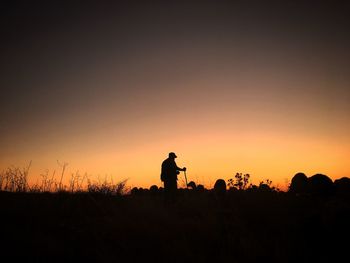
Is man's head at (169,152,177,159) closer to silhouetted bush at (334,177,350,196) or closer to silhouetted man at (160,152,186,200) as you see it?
silhouetted man at (160,152,186,200)

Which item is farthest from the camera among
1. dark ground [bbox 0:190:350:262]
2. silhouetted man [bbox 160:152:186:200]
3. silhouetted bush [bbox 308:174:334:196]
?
silhouetted bush [bbox 308:174:334:196]

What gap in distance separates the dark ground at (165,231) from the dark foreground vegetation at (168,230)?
2 cm

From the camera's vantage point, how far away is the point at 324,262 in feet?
22.6

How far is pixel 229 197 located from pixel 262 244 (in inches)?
208

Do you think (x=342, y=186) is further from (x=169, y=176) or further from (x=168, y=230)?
(x=168, y=230)

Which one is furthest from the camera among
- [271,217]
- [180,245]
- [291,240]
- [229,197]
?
[229,197]

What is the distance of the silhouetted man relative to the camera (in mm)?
13094

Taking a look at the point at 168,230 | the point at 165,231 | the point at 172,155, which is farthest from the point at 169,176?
the point at 165,231

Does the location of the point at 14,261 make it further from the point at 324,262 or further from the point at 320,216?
the point at 320,216

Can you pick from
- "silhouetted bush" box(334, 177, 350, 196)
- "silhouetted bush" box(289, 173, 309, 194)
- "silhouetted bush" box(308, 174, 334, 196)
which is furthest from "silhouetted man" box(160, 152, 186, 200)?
"silhouetted bush" box(334, 177, 350, 196)

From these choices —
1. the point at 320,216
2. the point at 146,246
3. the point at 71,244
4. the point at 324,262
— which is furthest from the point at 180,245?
the point at 320,216

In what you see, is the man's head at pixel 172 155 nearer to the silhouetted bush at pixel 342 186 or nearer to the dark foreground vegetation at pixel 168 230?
the dark foreground vegetation at pixel 168 230

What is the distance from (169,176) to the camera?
13297 mm

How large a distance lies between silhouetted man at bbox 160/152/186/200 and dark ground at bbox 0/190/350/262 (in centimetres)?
176
